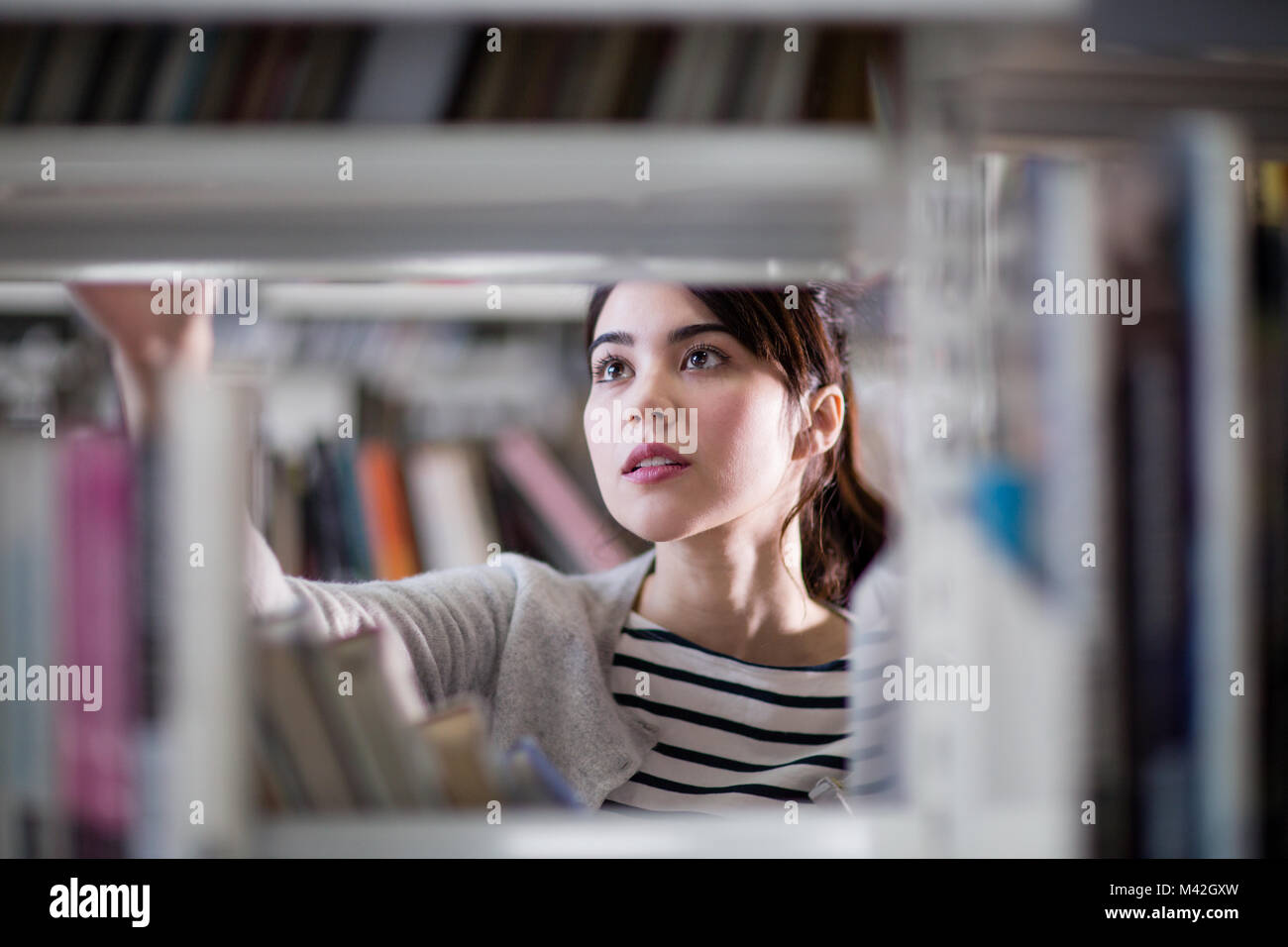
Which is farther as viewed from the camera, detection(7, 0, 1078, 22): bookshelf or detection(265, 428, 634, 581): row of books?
detection(265, 428, 634, 581): row of books

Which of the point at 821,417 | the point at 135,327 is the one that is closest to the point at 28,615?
the point at 135,327

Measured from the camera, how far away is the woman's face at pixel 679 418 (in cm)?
75

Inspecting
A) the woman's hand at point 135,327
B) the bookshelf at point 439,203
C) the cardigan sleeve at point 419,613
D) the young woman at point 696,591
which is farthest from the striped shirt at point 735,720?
the woman's hand at point 135,327

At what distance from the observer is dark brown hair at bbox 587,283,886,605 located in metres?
0.75

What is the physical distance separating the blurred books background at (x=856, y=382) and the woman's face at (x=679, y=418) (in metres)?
0.03

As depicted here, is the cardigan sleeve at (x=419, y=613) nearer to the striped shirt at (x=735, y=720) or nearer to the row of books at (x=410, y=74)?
the striped shirt at (x=735, y=720)

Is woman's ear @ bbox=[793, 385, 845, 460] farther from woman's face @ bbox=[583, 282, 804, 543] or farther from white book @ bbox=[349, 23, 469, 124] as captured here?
white book @ bbox=[349, 23, 469, 124]

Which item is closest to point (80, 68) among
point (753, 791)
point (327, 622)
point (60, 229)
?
point (60, 229)

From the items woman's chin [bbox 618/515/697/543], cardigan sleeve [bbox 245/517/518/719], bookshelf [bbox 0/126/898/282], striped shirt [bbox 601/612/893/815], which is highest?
bookshelf [bbox 0/126/898/282]

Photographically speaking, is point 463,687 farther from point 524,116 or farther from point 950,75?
point 950,75

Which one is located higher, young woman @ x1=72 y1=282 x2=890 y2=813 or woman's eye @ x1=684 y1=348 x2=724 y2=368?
woman's eye @ x1=684 y1=348 x2=724 y2=368

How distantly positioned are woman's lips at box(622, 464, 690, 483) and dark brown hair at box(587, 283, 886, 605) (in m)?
0.10

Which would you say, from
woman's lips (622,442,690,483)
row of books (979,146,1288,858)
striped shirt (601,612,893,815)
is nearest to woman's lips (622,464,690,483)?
woman's lips (622,442,690,483)

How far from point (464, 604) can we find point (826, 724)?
0.29 m
